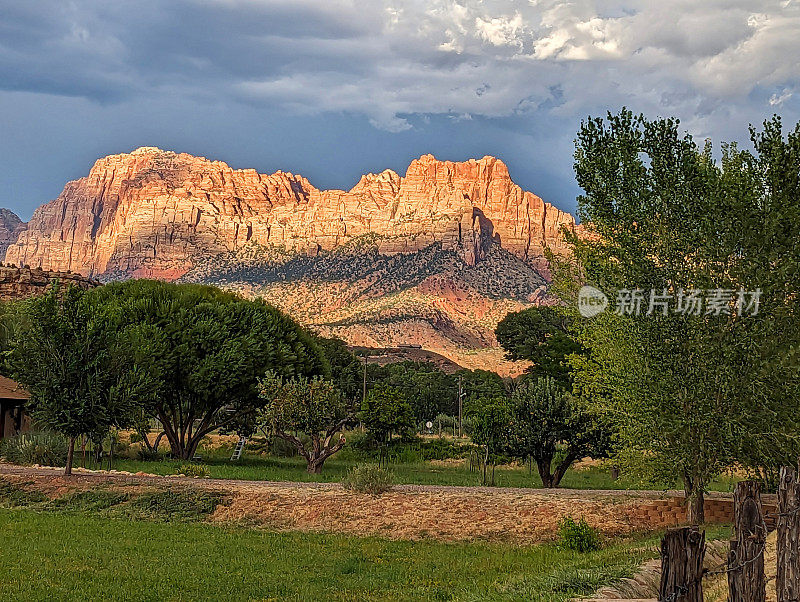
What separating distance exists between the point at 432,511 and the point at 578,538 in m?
4.35

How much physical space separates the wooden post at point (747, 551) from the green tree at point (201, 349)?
27429 mm

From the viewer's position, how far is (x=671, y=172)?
1653 cm

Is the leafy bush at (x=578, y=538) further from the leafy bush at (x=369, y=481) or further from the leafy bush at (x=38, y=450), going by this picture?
the leafy bush at (x=38, y=450)

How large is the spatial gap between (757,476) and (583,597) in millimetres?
8402

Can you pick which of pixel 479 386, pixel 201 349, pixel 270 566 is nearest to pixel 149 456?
pixel 201 349

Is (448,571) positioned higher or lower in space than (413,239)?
lower

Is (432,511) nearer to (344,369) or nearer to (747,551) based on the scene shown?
(747,551)

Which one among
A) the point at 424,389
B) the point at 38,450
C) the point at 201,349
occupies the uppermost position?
the point at 201,349

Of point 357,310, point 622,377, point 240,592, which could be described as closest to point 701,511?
point 622,377

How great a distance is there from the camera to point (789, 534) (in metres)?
9.83

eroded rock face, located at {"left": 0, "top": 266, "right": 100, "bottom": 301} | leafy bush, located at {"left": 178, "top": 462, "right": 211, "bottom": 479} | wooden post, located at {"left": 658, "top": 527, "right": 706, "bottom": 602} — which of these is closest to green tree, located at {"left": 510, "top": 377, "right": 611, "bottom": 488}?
leafy bush, located at {"left": 178, "top": 462, "right": 211, "bottom": 479}

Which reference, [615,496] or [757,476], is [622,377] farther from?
[615,496]

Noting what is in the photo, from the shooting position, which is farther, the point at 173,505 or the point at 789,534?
the point at 173,505

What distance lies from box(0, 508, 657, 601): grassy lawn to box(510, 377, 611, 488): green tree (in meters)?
8.22
